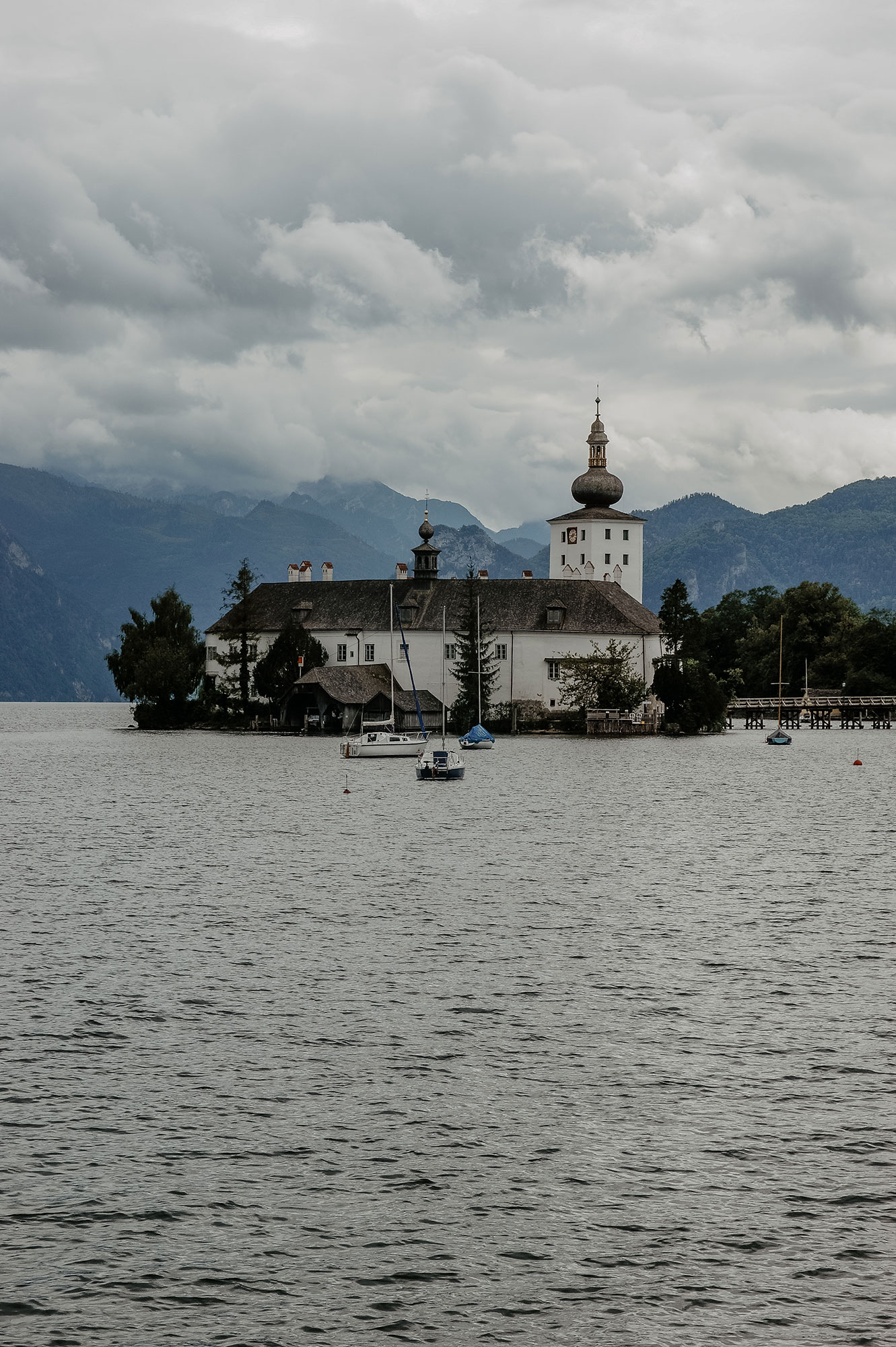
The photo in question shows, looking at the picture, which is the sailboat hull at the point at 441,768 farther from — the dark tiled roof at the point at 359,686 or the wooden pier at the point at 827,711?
the wooden pier at the point at 827,711

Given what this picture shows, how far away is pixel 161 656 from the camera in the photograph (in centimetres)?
15238

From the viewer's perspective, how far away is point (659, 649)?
495 feet

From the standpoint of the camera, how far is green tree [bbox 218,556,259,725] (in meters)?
151

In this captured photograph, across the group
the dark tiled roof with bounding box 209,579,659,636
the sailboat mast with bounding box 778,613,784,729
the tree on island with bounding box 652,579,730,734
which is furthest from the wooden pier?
the dark tiled roof with bounding box 209,579,659,636

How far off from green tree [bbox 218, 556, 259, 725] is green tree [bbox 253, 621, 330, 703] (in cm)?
459

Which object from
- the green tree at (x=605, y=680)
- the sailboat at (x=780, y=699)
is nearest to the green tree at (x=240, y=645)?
the green tree at (x=605, y=680)

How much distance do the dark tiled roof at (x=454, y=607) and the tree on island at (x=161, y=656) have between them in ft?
11.6

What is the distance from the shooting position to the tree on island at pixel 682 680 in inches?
5896

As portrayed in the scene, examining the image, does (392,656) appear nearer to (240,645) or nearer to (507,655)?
(507,655)

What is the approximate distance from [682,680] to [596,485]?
117 ft

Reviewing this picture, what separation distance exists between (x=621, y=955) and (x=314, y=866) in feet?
61.5

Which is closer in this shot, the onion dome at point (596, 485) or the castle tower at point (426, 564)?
the castle tower at point (426, 564)

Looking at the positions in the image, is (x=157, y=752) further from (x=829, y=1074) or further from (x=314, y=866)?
(x=829, y=1074)

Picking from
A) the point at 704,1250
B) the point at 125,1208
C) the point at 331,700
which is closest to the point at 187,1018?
the point at 125,1208
